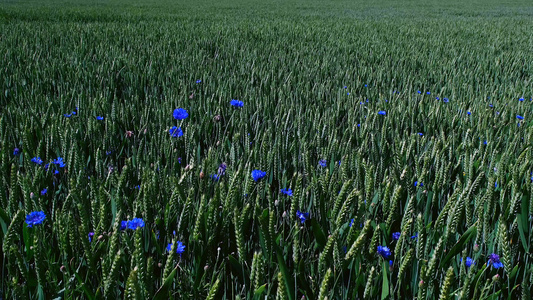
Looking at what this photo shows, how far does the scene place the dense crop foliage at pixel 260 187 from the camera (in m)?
0.89

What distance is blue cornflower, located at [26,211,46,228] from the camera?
946 millimetres

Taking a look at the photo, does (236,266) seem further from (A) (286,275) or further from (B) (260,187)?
(B) (260,187)

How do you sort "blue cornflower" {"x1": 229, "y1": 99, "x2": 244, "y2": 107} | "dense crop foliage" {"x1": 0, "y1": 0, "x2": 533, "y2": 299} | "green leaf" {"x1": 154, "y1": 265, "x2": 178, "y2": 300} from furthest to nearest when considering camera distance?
"blue cornflower" {"x1": 229, "y1": 99, "x2": 244, "y2": 107}
"dense crop foliage" {"x1": 0, "y1": 0, "x2": 533, "y2": 299}
"green leaf" {"x1": 154, "y1": 265, "x2": 178, "y2": 300}

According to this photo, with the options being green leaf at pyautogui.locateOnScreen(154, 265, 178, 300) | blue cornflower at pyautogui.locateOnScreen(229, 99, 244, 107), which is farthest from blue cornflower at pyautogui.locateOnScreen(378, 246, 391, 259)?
blue cornflower at pyautogui.locateOnScreen(229, 99, 244, 107)

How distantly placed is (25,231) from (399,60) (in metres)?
4.09

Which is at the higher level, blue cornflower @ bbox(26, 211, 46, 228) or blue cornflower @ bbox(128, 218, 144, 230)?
blue cornflower @ bbox(26, 211, 46, 228)

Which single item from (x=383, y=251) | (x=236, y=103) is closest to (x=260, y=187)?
(x=383, y=251)

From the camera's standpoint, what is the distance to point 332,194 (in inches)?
46.9

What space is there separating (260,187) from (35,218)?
0.55 m

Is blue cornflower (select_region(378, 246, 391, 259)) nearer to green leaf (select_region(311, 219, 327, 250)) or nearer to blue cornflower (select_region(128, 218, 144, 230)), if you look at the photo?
green leaf (select_region(311, 219, 327, 250))

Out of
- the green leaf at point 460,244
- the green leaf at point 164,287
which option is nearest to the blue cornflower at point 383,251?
the green leaf at point 460,244

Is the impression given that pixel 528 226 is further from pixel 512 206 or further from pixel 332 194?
pixel 332 194

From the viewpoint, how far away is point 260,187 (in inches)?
47.6

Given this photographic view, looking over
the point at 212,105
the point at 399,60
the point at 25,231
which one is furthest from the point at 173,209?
the point at 399,60
